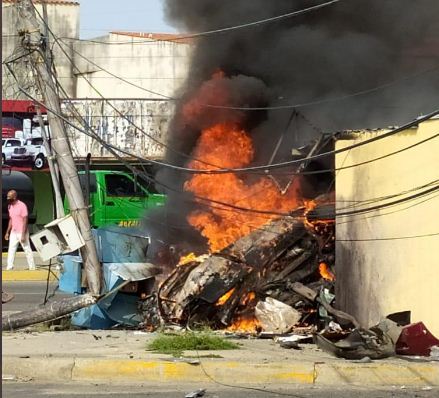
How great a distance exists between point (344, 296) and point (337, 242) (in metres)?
0.60

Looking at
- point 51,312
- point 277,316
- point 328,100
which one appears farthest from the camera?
point 328,100

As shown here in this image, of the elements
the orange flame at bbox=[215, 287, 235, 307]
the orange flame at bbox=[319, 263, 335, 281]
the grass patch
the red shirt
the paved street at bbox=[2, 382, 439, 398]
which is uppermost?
the red shirt

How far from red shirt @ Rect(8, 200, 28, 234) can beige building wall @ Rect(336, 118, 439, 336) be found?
8740 mm

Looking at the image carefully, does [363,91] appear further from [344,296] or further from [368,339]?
[368,339]

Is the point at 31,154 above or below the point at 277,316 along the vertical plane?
above

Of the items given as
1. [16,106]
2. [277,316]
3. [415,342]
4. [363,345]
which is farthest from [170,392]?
[16,106]

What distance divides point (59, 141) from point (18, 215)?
303 inches

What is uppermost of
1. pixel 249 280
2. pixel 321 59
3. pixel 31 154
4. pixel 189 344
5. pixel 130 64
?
pixel 130 64

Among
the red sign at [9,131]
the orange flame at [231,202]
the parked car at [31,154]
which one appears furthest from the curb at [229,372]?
the parked car at [31,154]

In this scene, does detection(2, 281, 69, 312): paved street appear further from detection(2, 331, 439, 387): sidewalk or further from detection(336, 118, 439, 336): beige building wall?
detection(336, 118, 439, 336): beige building wall

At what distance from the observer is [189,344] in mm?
7254

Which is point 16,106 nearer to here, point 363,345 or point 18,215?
point 18,215

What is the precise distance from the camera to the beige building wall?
739 centimetres

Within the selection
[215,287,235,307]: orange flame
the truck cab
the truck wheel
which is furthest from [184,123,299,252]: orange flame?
the truck wheel
